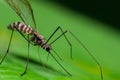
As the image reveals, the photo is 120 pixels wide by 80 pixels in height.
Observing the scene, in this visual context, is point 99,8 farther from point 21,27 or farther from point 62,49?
point 21,27

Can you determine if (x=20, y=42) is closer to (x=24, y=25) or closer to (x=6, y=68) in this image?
(x=24, y=25)

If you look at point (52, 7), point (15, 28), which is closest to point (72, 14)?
point (52, 7)

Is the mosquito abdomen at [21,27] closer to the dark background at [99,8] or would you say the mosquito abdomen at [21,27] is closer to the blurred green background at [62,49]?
the blurred green background at [62,49]

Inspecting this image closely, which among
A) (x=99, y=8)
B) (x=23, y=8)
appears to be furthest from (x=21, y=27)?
(x=99, y=8)


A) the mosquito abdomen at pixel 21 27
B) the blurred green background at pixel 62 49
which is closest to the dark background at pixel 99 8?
the blurred green background at pixel 62 49

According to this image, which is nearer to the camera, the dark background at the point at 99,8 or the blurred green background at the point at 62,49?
the blurred green background at the point at 62,49
